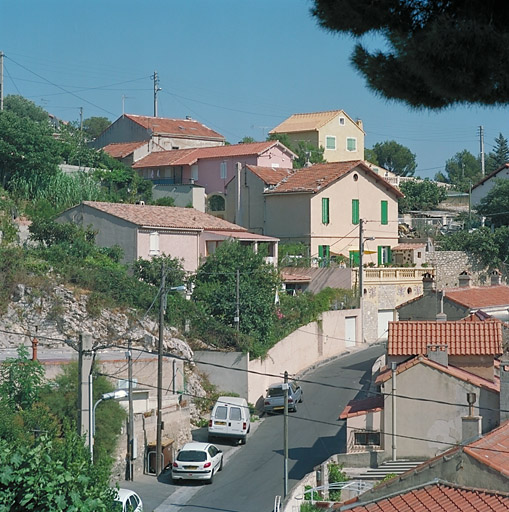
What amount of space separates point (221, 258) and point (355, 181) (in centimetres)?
1421

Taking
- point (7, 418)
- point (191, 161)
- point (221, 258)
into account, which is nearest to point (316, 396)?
point (221, 258)

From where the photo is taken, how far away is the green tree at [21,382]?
2902cm

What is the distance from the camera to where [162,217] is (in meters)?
47.0

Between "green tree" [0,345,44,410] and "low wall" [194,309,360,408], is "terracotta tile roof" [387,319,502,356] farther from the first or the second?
"green tree" [0,345,44,410]

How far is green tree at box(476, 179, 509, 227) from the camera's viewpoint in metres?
64.4

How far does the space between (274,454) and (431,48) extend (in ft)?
76.5

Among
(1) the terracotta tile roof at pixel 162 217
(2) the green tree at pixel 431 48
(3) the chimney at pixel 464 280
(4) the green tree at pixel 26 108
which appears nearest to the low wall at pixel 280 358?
(3) the chimney at pixel 464 280

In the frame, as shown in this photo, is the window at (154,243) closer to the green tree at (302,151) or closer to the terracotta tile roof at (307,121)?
the green tree at (302,151)

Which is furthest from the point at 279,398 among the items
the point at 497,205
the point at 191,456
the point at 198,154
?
the point at 497,205

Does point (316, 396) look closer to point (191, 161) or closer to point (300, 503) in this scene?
point (300, 503)

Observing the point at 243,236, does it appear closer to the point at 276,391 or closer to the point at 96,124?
the point at 276,391

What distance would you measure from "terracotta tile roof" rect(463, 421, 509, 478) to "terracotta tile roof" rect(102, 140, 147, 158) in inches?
1745

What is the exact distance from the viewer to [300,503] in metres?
23.0

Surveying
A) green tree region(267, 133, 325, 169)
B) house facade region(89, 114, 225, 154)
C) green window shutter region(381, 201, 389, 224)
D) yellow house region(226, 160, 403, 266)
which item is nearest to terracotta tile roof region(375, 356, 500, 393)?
yellow house region(226, 160, 403, 266)
